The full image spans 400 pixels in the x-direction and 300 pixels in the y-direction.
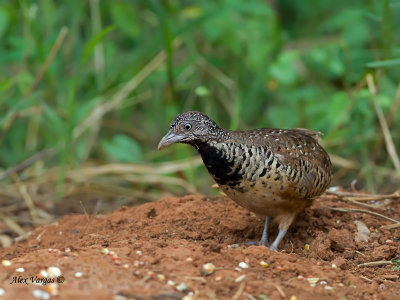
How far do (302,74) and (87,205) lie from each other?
3.09 metres

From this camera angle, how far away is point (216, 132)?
4.66m

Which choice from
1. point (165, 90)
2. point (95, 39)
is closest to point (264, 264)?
point (95, 39)

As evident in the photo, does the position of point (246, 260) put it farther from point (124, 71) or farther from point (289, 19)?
point (289, 19)

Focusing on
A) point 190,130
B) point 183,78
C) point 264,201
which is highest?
point 183,78

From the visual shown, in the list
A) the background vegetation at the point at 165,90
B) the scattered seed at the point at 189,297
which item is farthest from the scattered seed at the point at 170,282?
the background vegetation at the point at 165,90

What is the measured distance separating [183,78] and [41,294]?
4.87 meters

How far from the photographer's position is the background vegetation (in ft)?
23.1

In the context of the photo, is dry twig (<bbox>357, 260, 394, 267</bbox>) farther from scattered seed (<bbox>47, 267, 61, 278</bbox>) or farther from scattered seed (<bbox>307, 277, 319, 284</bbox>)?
scattered seed (<bbox>47, 267, 61, 278</bbox>)

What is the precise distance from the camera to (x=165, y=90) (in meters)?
7.50

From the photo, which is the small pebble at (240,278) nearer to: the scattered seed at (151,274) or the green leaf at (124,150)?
the scattered seed at (151,274)

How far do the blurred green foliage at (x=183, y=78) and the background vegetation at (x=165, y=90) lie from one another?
0.06 ft

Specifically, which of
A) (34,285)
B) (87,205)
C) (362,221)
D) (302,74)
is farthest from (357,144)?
(34,285)

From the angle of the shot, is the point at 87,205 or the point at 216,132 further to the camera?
the point at 87,205

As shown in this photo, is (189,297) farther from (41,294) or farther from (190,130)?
(190,130)
